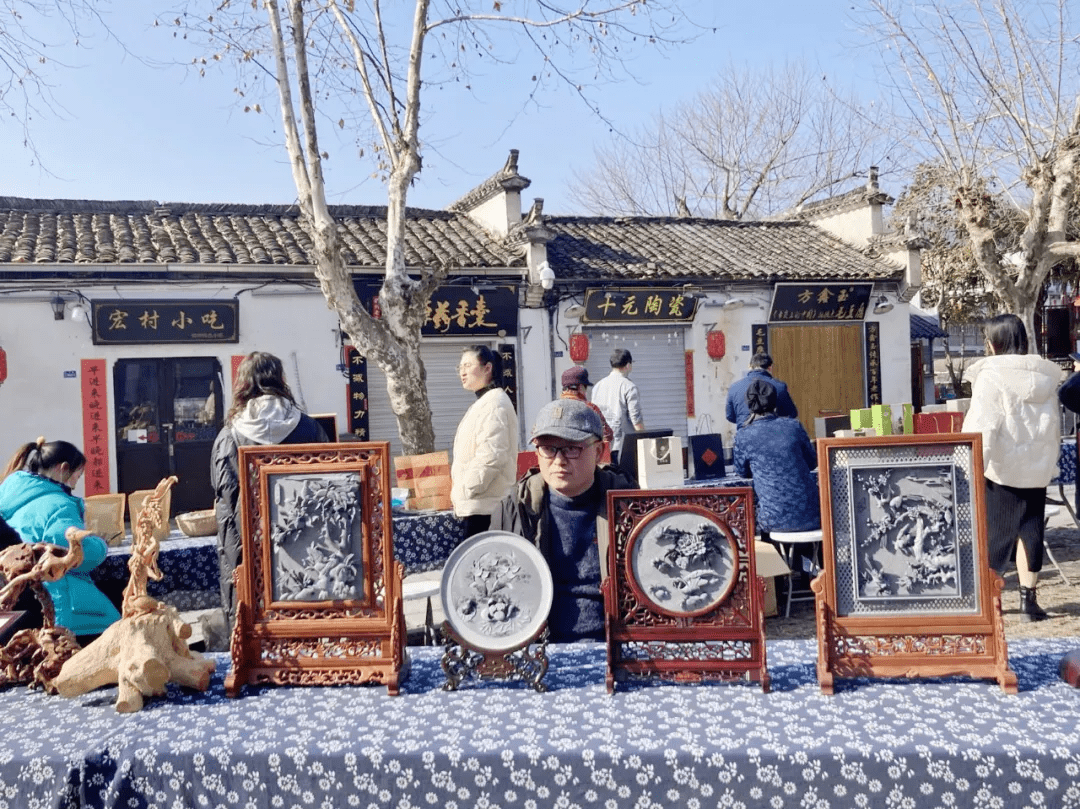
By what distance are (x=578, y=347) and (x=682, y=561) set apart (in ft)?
31.7

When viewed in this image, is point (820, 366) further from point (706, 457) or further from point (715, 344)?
point (706, 457)

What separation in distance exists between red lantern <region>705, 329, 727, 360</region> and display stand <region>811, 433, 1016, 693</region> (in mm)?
10628

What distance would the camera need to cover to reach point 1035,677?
1766 mm

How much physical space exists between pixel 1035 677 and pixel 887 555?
41 cm

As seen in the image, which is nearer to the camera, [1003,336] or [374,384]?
[1003,336]

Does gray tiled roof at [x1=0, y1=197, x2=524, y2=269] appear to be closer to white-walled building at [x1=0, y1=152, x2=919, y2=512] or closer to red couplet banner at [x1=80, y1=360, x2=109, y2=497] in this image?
white-walled building at [x1=0, y1=152, x2=919, y2=512]

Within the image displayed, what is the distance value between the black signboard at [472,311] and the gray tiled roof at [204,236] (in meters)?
0.36

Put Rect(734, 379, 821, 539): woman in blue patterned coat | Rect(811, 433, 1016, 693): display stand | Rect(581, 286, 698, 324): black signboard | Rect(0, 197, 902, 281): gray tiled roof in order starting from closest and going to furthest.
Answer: Rect(811, 433, 1016, 693): display stand
Rect(734, 379, 821, 539): woman in blue patterned coat
Rect(0, 197, 902, 281): gray tiled roof
Rect(581, 286, 698, 324): black signboard

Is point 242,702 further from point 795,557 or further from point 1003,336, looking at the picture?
point 795,557

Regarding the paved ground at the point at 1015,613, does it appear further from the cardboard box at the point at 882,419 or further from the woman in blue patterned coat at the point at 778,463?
the cardboard box at the point at 882,419

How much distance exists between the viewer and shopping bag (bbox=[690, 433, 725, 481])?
5.52m

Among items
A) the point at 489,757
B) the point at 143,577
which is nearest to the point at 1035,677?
the point at 489,757

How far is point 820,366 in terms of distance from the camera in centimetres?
1310

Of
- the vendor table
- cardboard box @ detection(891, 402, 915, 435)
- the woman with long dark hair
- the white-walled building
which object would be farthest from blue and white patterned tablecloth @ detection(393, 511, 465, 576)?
the white-walled building
